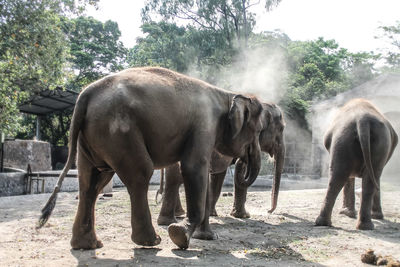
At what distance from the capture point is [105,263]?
12.1 ft

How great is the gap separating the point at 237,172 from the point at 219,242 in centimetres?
157

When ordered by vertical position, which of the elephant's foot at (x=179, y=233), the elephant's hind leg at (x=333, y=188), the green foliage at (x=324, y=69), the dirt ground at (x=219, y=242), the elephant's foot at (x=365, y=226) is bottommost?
the dirt ground at (x=219, y=242)

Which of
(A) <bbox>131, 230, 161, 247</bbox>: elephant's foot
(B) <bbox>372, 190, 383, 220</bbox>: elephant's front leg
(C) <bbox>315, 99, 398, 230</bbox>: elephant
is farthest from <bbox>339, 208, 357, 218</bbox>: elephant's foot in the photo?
(A) <bbox>131, 230, 161, 247</bbox>: elephant's foot

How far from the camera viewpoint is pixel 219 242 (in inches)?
195

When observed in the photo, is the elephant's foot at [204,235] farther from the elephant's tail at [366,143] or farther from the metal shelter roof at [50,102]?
the metal shelter roof at [50,102]

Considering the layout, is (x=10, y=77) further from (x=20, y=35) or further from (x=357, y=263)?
(x=357, y=263)

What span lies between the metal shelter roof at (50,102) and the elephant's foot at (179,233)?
18046 mm

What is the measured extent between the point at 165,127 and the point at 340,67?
37.7m

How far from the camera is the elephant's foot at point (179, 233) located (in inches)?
157

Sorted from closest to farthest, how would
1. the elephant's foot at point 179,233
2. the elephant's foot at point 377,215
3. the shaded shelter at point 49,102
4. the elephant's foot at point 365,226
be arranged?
1. the elephant's foot at point 179,233
2. the elephant's foot at point 365,226
3. the elephant's foot at point 377,215
4. the shaded shelter at point 49,102

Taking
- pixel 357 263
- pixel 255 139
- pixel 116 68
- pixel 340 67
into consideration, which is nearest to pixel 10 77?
pixel 255 139

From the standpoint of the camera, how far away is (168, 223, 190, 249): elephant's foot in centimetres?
399

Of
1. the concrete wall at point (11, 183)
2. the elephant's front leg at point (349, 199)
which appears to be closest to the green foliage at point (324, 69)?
the concrete wall at point (11, 183)

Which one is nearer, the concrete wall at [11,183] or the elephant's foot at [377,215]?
the elephant's foot at [377,215]
